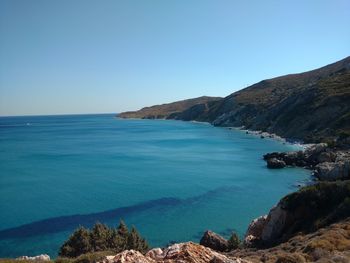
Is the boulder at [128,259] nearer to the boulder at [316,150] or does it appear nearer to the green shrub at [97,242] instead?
the green shrub at [97,242]

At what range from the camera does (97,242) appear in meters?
31.3

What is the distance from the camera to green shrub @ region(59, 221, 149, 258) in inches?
1200

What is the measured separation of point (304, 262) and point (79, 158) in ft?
299

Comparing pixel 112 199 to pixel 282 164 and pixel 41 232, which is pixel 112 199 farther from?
pixel 282 164

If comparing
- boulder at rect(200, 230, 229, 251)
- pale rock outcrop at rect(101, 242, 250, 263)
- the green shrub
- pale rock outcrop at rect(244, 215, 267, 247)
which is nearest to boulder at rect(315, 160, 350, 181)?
pale rock outcrop at rect(244, 215, 267, 247)

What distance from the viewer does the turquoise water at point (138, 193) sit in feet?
140

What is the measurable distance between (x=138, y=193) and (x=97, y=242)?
2830cm

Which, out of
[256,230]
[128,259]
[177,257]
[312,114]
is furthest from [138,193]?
[312,114]

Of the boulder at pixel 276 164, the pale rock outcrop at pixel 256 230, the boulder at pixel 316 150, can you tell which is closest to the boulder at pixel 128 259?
the pale rock outcrop at pixel 256 230

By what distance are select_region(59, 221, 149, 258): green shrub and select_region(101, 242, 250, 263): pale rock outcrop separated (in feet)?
52.5

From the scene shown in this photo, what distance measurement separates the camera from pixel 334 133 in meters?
96.8

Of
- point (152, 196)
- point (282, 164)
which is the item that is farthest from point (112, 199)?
point (282, 164)

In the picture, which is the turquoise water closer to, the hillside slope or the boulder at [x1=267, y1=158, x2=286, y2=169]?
the boulder at [x1=267, y1=158, x2=286, y2=169]

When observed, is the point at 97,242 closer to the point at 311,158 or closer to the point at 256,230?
the point at 256,230
